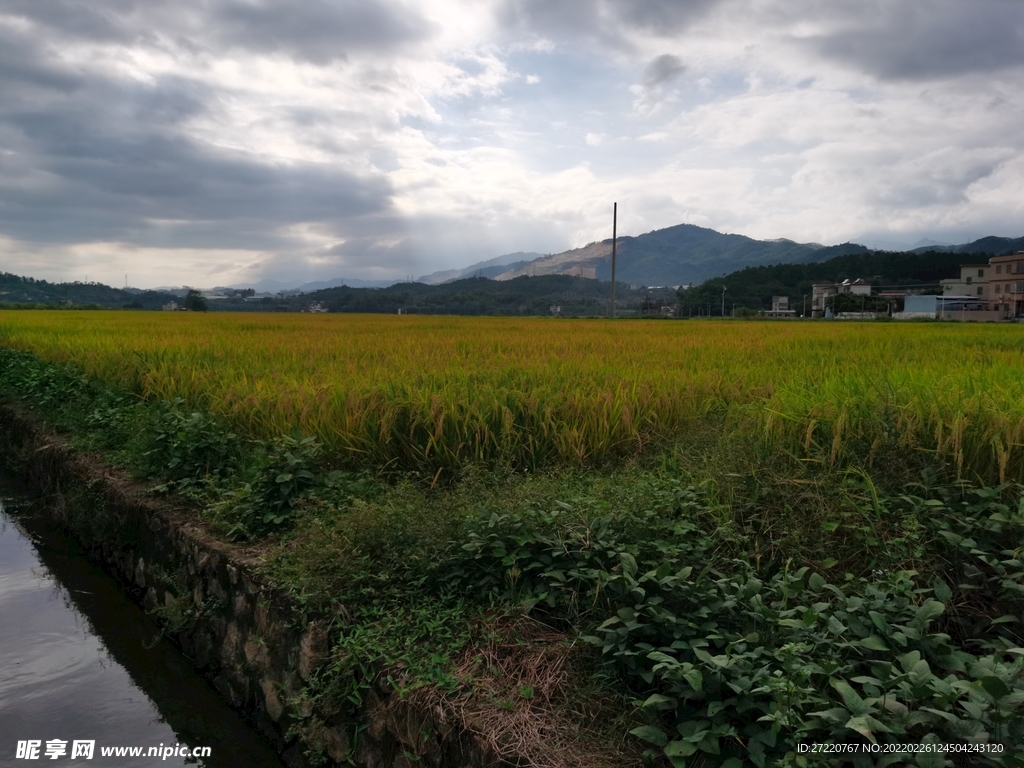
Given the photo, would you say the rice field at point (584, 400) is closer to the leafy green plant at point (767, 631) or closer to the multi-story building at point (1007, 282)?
the leafy green plant at point (767, 631)

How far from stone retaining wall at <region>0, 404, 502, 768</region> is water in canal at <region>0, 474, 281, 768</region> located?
0.10 meters

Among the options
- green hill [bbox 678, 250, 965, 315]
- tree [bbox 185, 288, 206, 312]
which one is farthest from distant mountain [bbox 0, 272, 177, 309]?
green hill [bbox 678, 250, 965, 315]

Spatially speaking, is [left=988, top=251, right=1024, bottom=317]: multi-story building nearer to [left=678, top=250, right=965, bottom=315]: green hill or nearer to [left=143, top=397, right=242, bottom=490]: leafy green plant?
[left=678, top=250, right=965, bottom=315]: green hill

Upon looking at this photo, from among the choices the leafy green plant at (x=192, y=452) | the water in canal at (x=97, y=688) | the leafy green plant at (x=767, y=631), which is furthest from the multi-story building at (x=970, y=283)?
the water in canal at (x=97, y=688)

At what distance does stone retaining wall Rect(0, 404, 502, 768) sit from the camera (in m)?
1.99

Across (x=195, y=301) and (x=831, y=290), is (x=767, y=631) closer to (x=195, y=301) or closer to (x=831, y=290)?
(x=195, y=301)

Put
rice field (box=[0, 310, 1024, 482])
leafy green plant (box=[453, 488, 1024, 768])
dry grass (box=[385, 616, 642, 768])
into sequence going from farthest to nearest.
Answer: rice field (box=[0, 310, 1024, 482])
dry grass (box=[385, 616, 642, 768])
leafy green plant (box=[453, 488, 1024, 768])

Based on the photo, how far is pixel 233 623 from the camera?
280cm

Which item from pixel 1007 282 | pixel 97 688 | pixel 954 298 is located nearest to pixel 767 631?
pixel 97 688

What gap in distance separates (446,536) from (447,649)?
1.69 ft

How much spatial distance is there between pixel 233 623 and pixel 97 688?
814mm

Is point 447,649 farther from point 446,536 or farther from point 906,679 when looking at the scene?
point 906,679

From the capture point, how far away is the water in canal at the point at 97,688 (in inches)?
102

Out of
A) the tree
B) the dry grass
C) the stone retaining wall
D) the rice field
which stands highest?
the tree
